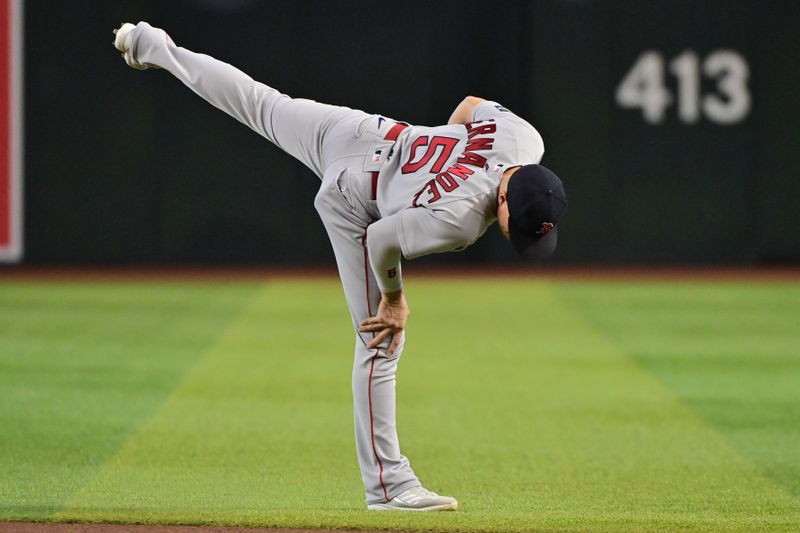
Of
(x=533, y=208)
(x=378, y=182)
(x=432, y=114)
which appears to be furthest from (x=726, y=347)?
(x=533, y=208)

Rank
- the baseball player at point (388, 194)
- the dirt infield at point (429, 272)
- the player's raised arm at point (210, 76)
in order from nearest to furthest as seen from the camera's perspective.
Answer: the baseball player at point (388, 194)
the player's raised arm at point (210, 76)
the dirt infield at point (429, 272)

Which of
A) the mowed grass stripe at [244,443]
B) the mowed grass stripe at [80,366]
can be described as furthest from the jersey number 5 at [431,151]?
the mowed grass stripe at [80,366]

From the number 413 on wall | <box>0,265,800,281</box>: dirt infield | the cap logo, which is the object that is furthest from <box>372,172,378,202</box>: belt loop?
the number 413 on wall

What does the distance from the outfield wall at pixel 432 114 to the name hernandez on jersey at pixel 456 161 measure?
10513 millimetres

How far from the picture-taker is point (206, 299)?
1298cm

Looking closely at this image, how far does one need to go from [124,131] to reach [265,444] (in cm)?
931

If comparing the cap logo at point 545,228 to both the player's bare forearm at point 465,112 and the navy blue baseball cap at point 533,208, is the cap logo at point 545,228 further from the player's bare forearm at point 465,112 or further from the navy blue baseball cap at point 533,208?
the player's bare forearm at point 465,112

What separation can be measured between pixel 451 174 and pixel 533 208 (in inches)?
14.7

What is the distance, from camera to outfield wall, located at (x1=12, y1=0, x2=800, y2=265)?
15.2m

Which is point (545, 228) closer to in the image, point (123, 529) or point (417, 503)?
point (417, 503)

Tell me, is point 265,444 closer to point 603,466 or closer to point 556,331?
point 603,466

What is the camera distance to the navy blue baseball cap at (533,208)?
444 centimetres

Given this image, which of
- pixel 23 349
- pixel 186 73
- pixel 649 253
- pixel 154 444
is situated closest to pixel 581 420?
pixel 154 444

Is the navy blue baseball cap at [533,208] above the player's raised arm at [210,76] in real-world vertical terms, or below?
below
